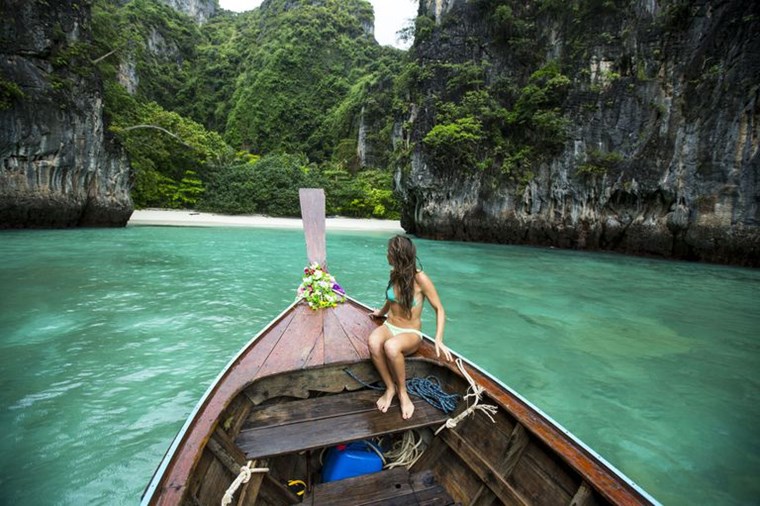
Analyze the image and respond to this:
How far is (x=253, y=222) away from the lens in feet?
88.3

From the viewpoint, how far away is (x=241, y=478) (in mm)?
1618

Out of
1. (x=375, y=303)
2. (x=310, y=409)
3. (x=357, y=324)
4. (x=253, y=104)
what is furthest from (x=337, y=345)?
(x=253, y=104)

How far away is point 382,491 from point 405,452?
40cm

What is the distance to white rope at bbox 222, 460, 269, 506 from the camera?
1500 mm

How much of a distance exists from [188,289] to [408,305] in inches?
267

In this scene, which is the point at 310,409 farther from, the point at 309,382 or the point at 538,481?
the point at 538,481

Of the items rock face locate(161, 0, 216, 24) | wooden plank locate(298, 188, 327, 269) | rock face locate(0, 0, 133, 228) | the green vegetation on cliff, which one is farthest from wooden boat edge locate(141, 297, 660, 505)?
rock face locate(161, 0, 216, 24)

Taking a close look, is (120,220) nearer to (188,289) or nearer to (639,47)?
(188,289)

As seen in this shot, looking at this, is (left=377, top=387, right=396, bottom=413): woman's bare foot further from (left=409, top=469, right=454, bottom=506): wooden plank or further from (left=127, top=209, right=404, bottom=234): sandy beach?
(left=127, top=209, right=404, bottom=234): sandy beach

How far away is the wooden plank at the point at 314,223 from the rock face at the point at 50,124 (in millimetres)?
15872

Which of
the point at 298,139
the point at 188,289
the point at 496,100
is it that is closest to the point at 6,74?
the point at 188,289

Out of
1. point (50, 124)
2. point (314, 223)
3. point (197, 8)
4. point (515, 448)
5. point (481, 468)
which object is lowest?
point (481, 468)

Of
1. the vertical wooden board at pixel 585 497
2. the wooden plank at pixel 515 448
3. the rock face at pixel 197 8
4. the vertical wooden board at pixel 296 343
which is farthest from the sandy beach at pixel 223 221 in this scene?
the rock face at pixel 197 8

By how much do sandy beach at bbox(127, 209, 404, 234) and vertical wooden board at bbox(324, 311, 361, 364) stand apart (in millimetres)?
22880
